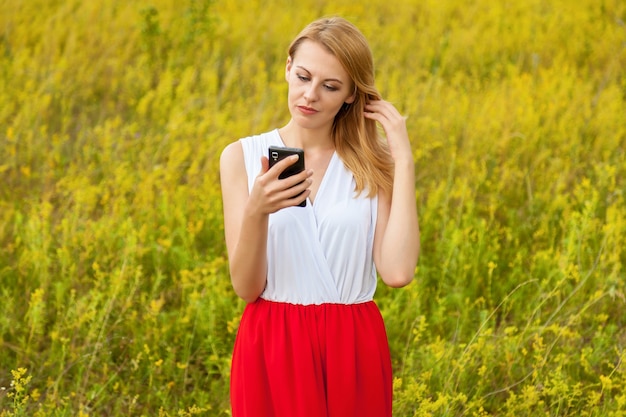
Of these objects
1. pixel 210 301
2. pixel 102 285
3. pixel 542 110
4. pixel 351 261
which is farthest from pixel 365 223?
pixel 542 110

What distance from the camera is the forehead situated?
2.32 m

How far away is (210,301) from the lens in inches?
147

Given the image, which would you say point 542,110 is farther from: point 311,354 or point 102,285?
point 311,354

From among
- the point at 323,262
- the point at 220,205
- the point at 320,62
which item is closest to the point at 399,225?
the point at 323,262

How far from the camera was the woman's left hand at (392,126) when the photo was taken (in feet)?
7.78

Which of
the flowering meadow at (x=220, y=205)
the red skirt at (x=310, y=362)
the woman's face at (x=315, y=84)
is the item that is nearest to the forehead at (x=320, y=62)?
the woman's face at (x=315, y=84)

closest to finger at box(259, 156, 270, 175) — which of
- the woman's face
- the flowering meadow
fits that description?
the woman's face

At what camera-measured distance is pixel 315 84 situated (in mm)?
2312

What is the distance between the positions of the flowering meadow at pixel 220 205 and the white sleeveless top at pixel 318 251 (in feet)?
2.78

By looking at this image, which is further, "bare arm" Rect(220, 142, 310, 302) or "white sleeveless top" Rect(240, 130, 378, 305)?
"white sleeveless top" Rect(240, 130, 378, 305)

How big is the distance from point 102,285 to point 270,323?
1.65m

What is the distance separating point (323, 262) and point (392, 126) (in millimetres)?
448

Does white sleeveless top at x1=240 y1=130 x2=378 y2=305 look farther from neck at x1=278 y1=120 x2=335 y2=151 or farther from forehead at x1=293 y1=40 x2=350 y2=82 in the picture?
forehead at x1=293 y1=40 x2=350 y2=82

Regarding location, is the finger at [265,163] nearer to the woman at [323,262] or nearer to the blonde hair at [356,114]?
the woman at [323,262]
